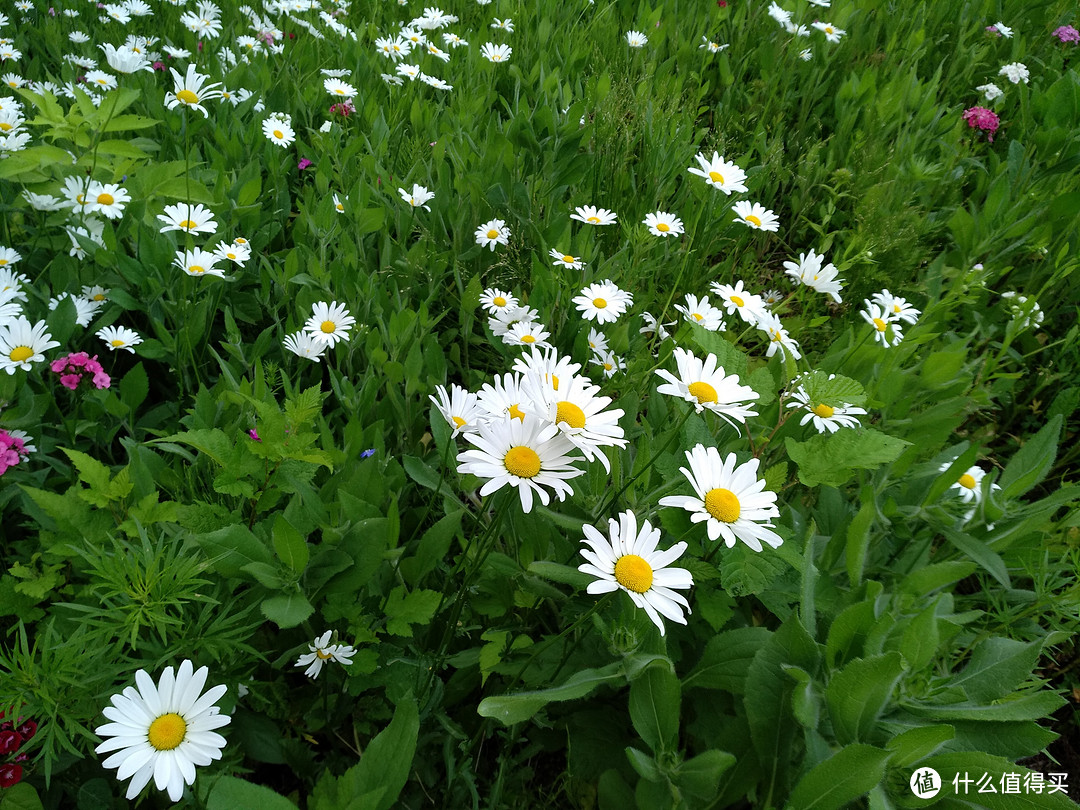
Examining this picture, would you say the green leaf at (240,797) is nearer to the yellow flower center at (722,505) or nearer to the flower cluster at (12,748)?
the flower cluster at (12,748)

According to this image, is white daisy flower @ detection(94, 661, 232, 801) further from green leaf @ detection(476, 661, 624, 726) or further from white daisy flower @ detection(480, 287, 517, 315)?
white daisy flower @ detection(480, 287, 517, 315)

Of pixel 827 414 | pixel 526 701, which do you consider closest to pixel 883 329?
pixel 827 414

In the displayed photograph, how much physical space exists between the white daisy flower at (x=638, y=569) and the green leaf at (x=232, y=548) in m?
0.52

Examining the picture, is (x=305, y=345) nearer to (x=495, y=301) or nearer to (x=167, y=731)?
(x=495, y=301)

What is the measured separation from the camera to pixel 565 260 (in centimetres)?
204

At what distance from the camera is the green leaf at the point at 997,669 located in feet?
3.64

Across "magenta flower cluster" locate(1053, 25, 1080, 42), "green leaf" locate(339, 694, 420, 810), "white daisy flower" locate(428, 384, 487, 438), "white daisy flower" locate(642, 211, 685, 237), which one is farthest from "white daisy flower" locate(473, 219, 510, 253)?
"magenta flower cluster" locate(1053, 25, 1080, 42)

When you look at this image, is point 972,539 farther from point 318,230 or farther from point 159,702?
point 318,230

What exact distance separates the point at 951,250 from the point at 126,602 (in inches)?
119

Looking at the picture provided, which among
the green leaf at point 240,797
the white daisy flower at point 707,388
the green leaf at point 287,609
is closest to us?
the green leaf at point 240,797

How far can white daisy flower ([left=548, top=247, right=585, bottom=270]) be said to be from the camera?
1927 millimetres

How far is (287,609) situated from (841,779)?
80 centimetres

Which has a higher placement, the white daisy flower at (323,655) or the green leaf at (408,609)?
the green leaf at (408,609)

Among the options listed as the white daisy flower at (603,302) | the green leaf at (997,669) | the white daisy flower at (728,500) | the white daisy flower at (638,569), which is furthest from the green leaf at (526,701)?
the white daisy flower at (603,302)
